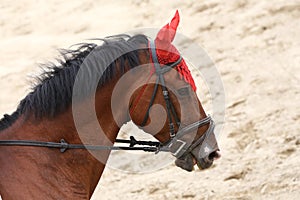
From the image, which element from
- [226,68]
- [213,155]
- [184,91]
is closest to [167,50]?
[184,91]

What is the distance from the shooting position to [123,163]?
21.5 feet

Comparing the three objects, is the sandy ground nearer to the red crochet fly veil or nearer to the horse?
the horse

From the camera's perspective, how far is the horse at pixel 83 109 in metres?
3.45

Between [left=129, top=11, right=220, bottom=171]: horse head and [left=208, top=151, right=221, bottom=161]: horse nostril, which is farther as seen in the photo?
[left=208, top=151, right=221, bottom=161]: horse nostril

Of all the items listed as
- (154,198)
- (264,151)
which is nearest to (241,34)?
(264,151)

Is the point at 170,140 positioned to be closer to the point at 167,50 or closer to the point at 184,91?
the point at 184,91

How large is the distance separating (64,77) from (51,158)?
0.46 metres

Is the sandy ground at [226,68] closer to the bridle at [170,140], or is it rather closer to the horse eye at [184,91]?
the bridle at [170,140]

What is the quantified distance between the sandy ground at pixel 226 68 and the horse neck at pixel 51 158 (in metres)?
0.36

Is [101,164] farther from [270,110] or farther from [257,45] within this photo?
[257,45]

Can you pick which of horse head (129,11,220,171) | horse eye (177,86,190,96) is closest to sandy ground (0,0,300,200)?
horse head (129,11,220,171)

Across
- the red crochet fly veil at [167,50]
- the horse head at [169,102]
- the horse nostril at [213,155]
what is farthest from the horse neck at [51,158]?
the horse nostril at [213,155]

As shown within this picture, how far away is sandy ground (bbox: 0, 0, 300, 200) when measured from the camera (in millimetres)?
6016

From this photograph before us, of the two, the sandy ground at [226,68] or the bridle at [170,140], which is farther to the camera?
the sandy ground at [226,68]
